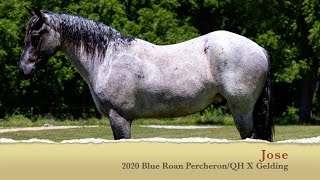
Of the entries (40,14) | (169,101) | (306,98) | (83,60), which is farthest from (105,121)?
(169,101)

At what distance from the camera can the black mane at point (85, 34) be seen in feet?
21.4

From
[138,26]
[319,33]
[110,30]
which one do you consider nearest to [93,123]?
[138,26]

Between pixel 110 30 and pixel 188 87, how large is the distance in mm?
1053

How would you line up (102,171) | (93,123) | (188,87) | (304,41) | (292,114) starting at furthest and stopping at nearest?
(292,114), (304,41), (93,123), (188,87), (102,171)

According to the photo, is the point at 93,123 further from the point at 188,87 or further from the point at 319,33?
the point at 188,87

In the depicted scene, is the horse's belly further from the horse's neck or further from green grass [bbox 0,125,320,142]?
green grass [bbox 0,125,320,142]

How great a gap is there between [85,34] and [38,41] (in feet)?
1.59

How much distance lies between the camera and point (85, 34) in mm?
6555

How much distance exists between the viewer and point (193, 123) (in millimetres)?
25828

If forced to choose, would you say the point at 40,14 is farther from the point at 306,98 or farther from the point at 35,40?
the point at 306,98

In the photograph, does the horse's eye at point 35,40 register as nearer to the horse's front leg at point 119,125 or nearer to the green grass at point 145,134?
the horse's front leg at point 119,125

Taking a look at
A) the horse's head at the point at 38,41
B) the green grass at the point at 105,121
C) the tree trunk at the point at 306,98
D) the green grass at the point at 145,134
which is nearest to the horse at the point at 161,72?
the horse's head at the point at 38,41

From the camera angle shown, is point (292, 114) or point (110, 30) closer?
point (110, 30)

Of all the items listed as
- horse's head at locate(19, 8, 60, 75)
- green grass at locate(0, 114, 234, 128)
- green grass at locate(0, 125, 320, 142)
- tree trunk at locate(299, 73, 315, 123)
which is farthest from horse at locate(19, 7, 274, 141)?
tree trunk at locate(299, 73, 315, 123)
